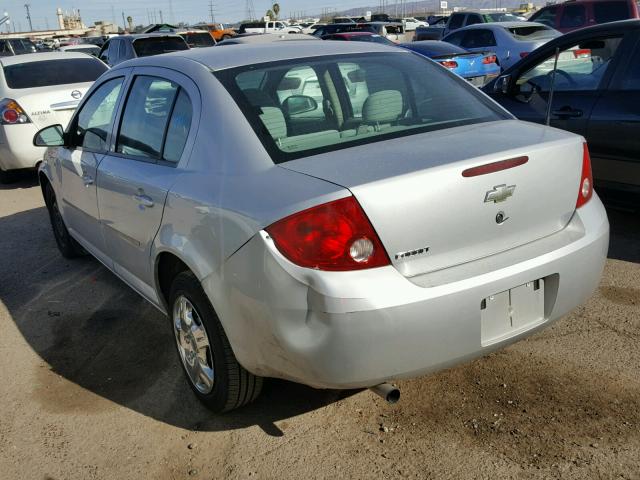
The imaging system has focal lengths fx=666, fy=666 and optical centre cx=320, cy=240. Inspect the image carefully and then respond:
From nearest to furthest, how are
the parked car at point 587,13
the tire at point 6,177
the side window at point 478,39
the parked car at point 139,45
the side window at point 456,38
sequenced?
the tire at point 6,177
the parked car at point 139,45
the side window at point 478,39
the parked car at point 587,13
the side window at point 456,38

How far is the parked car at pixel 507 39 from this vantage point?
14359mm

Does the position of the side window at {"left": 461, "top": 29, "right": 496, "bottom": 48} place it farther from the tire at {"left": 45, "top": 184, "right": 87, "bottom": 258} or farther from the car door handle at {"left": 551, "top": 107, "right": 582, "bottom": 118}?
the tire at {"left": 45, "top": 184, "right": 87, "bottom": 258}

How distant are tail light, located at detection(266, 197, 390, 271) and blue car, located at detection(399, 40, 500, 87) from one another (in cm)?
1051

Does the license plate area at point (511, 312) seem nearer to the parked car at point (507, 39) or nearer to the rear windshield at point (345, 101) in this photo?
the rear windshield at point (345, 101)

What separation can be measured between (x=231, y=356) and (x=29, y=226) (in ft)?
15.7

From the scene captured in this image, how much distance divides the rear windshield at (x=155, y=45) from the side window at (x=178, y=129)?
1137 cm

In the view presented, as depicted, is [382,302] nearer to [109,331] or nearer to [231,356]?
[231,356]

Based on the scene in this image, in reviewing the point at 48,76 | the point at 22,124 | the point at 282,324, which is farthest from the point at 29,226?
the point at 282,324

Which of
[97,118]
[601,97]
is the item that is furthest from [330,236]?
[601,97]

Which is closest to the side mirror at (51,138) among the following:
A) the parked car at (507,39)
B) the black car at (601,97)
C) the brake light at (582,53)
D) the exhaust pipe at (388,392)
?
the exhaust pipe at (388,392)

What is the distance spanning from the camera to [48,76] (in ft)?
29.1

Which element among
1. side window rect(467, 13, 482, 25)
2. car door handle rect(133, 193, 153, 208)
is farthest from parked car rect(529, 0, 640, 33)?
car door handle rect(133, 193, 153, 208)

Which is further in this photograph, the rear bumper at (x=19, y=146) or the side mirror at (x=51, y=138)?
the rear bumper at (x=19, y=146)

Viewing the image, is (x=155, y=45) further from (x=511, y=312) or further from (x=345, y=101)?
(x=511, y=312)
